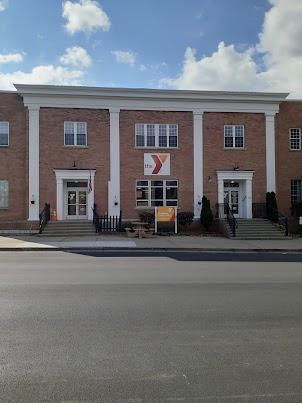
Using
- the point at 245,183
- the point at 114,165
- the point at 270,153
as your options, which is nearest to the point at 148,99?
the point at 114,165

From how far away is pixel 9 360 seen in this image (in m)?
4.81

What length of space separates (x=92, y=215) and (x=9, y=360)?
21930 millimetres

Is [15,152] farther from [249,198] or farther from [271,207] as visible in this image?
[271,207]

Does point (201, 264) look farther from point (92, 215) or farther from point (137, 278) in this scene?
point (92, 215)

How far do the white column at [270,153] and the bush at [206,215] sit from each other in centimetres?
447

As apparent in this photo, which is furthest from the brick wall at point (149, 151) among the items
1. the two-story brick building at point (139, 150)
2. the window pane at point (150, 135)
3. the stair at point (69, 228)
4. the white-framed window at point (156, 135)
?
the stair at point (69, 228)

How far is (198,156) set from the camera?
90.2 feet

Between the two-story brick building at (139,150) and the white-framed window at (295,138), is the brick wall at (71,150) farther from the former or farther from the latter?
the white-framed window at (295,138)

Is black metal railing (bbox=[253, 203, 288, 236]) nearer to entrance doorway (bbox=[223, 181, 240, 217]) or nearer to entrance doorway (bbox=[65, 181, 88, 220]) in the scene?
entrance doorway (bbox=[223, 181, 240, 217])

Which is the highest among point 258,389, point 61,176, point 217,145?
point 217,145

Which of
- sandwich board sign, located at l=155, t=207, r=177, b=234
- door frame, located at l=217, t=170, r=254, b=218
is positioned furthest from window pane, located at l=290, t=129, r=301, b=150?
sandwich board sign, located at l=155, t=207, r=177, b=234

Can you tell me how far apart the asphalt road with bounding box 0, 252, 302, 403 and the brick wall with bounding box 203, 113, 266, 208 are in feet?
57.0

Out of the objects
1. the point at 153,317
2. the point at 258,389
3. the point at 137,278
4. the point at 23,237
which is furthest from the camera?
the point at 23,237

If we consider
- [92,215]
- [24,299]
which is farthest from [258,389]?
[92,215]
